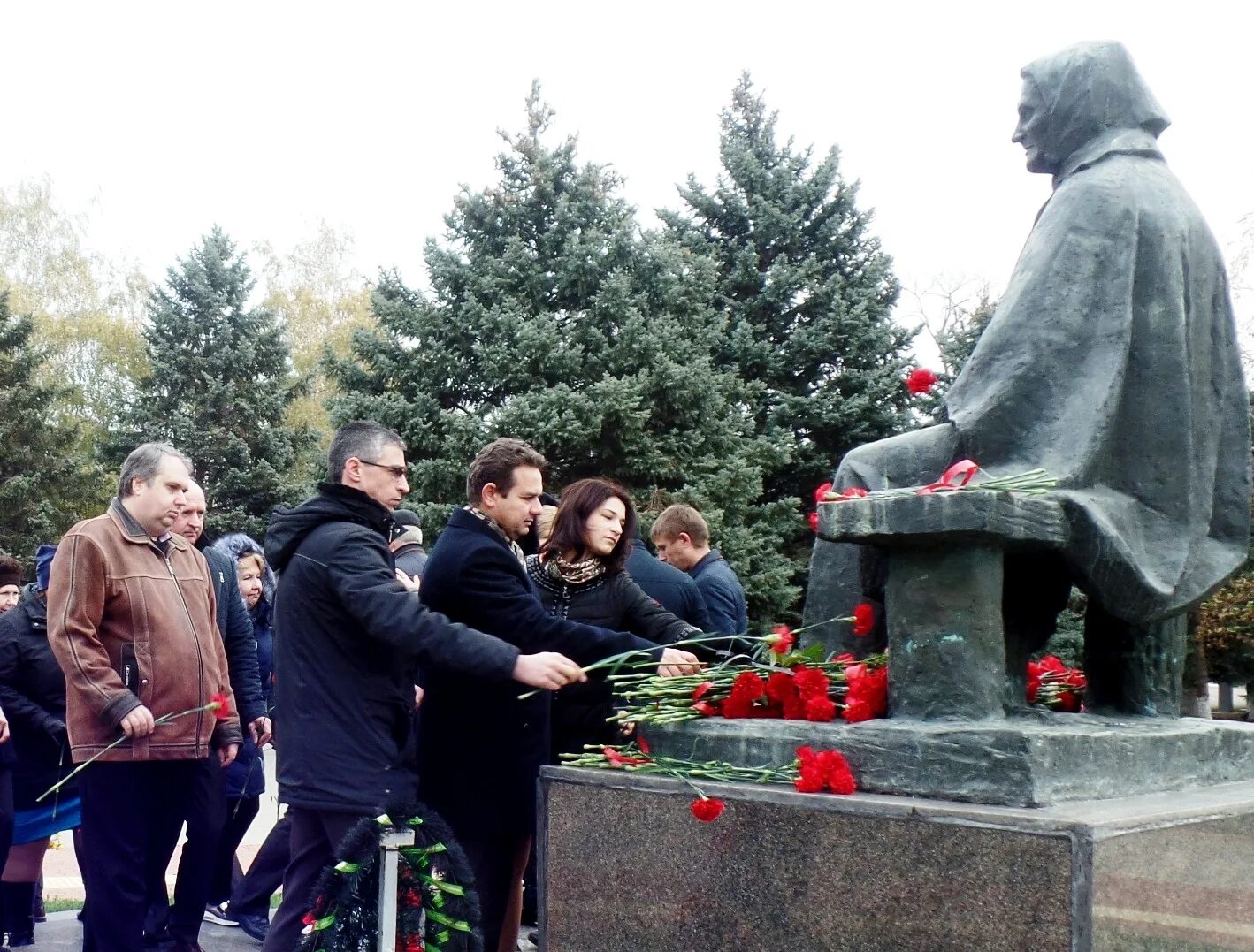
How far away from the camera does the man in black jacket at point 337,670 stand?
4.09m

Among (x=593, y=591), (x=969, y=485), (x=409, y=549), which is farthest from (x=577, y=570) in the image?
(x=409, y=549)

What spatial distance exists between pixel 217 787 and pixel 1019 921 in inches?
138

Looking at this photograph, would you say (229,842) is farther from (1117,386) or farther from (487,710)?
(1117,386)

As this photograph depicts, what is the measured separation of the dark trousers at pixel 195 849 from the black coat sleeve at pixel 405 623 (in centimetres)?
148

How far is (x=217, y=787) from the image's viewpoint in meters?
5.38

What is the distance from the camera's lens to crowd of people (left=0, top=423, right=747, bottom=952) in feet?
13.6

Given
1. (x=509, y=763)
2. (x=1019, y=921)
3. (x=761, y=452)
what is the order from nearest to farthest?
(x=1019, y=921), (x=509, y=763), (x=761, y=452)

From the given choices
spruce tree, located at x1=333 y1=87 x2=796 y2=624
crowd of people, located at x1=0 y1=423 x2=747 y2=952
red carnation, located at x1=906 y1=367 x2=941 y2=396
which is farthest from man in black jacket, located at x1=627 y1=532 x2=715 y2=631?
spruce tree, located at x1=333 y1=87 x2=796 y2=624

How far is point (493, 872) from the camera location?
4348mm

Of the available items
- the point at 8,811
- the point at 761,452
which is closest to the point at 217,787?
the point at 8,811

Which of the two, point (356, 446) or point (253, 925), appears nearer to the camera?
point (356, 446)

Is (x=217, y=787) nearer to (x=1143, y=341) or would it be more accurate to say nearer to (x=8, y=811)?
(x=8, y=811)

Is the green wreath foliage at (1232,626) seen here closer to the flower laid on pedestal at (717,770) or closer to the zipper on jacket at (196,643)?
the zipper on jacket at (196,643)

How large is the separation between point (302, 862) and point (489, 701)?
0.76 meters
